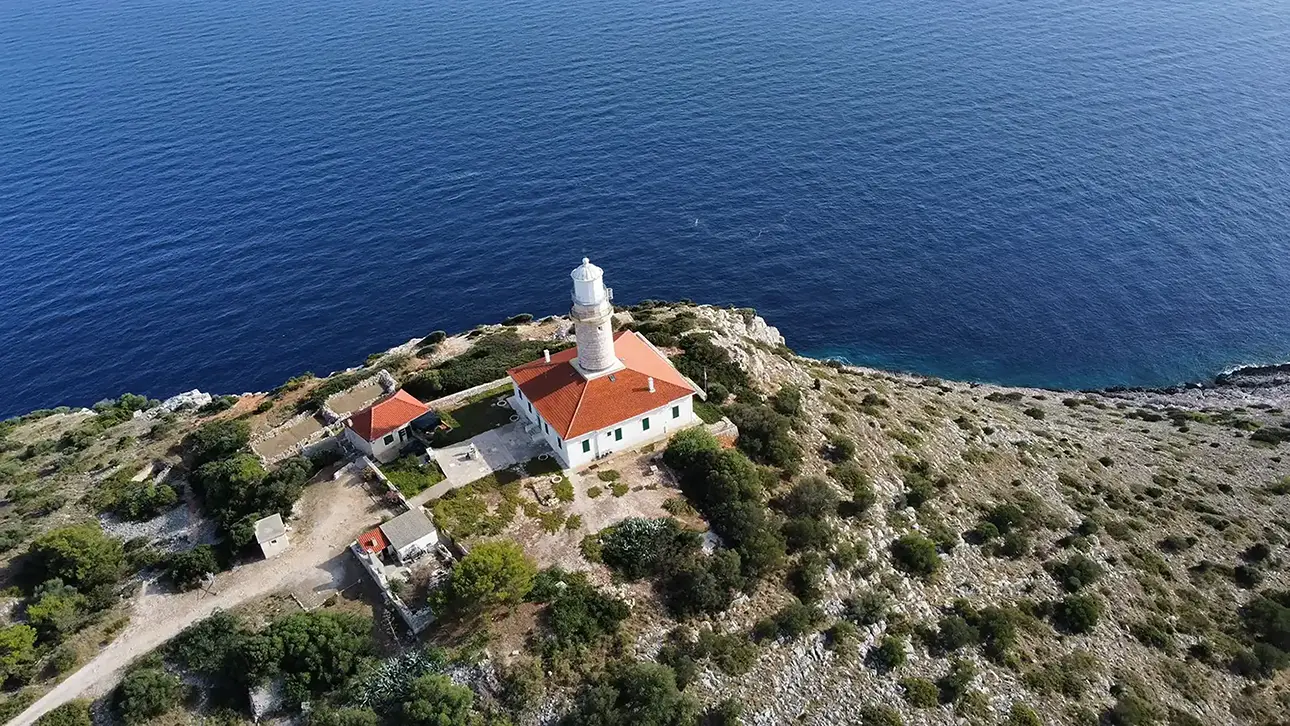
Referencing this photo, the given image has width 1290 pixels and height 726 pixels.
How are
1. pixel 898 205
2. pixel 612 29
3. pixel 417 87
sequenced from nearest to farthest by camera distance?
pixel 898 205, pixel 417 87, pixel 612 29

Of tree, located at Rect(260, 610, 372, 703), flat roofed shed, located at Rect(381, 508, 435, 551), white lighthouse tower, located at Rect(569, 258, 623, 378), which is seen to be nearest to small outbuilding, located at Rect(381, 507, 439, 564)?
flat roofed shed, located at Rect(381, 508, 435, 551)

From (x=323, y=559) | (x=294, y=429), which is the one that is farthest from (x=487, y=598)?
(x=294, y=429)

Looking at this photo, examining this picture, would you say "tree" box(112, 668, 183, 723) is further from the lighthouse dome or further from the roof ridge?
the lighthouse dome

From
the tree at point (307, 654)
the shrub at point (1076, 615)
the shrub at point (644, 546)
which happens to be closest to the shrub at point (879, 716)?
the shrub at point (644, 546)

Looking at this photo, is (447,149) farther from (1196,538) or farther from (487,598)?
(1196,538)

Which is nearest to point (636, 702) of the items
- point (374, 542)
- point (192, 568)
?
point (374, 542)

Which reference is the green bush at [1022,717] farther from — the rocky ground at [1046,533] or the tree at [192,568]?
the tree at [192,568]

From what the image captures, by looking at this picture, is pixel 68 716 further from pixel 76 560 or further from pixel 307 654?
pixel 307 654
